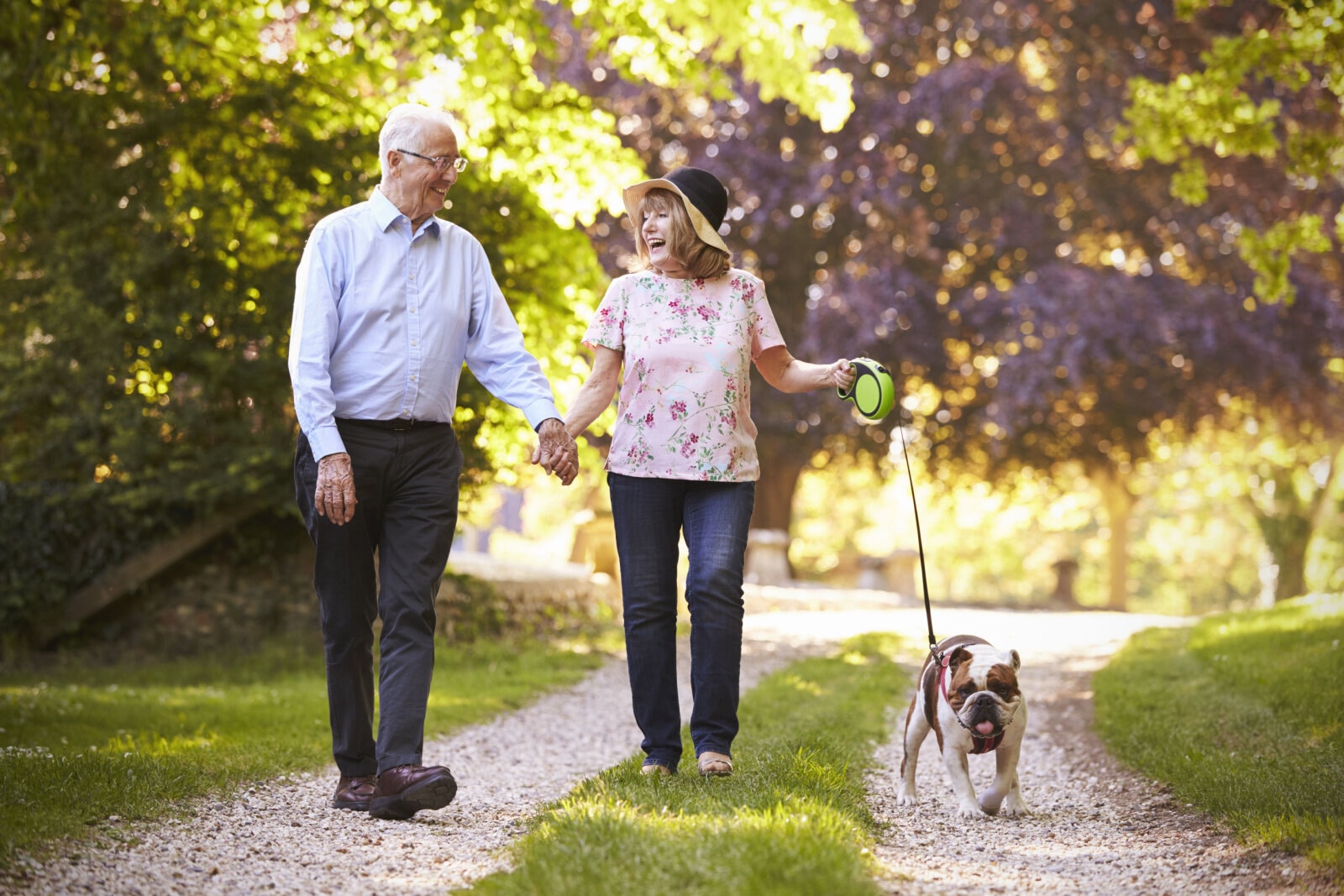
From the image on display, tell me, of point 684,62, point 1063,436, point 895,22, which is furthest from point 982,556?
point 684,62

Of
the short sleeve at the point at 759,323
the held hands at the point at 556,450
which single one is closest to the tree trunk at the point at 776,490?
the short sleeve at the point at 759,323

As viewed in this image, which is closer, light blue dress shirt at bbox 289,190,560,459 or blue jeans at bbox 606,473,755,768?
light blue dress shirt at bbox 289,190,560,459

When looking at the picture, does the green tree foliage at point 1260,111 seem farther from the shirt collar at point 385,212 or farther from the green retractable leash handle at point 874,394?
the shirt collar at point 385,212

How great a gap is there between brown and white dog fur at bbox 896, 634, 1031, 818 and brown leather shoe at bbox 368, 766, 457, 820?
1624 mm

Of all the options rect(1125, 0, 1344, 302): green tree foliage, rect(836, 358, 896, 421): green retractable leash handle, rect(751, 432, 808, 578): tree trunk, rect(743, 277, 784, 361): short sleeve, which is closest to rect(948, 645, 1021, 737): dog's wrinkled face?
rect(836, 358, 896, 421): green retractable leash handle

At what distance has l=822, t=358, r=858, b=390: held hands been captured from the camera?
4.32m

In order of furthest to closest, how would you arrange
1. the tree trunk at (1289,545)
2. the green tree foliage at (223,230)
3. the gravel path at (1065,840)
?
the tree trunk at (1289,545), the green tree foliage at (223,230), the gravel path at (1065,840)

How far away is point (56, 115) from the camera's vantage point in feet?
30.0

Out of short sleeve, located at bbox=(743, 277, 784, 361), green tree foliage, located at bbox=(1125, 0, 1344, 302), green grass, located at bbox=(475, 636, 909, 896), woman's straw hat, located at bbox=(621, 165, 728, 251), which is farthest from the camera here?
green tree foliage, located at bbox=(1125, 0, 1344, 302)

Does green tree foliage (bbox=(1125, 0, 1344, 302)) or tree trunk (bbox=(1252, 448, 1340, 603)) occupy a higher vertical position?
green tree foliage (bbox=(1125, 0, 1344, 302))

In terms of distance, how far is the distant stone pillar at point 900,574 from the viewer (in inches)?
745

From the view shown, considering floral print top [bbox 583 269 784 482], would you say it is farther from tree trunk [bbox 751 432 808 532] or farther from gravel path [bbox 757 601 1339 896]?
tree trunk [bbox 751 432 808 532]

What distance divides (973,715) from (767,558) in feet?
44.0

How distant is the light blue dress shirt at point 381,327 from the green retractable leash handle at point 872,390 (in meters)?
1.05
